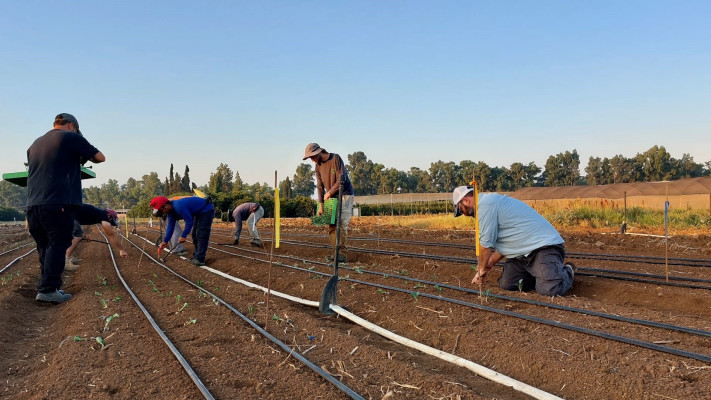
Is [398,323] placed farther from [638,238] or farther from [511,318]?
[638,238]

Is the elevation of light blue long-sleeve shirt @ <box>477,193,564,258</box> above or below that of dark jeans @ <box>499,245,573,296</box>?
above

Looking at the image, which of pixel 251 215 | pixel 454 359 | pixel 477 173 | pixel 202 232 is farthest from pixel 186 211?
pixel 477 173

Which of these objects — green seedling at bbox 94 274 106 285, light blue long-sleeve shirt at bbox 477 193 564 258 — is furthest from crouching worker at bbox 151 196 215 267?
light blue long-sleeve shirt at bbox 477 193 564 258

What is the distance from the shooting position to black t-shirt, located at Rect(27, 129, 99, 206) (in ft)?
15.7

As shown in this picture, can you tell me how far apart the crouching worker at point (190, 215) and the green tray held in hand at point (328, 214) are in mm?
2005

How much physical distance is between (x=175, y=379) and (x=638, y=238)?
11.2 meters

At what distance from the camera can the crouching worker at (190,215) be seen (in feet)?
23.3

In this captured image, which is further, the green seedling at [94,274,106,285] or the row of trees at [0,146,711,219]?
the row of trees at [0,146,711,219]

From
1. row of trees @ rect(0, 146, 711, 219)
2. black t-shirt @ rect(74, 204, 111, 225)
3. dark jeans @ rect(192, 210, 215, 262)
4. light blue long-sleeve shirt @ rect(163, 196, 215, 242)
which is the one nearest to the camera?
black t-shirt @ rect(74, 204, 111, 225)

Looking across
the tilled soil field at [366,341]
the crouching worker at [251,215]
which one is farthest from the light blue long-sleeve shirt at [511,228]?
the crouching worker at [251,215]

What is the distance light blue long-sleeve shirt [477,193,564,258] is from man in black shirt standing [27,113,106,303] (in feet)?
14.1

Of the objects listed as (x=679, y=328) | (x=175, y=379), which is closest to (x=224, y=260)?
(x=175, y=379)

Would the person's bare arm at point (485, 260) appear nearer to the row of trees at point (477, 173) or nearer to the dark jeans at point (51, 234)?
the dark jeans at point (51, 234)

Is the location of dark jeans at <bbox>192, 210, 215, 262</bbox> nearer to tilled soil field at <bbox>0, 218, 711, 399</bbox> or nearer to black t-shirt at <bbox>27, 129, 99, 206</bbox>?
tilled soil field at <bbox>0, 218, 711, 399</bbox>
